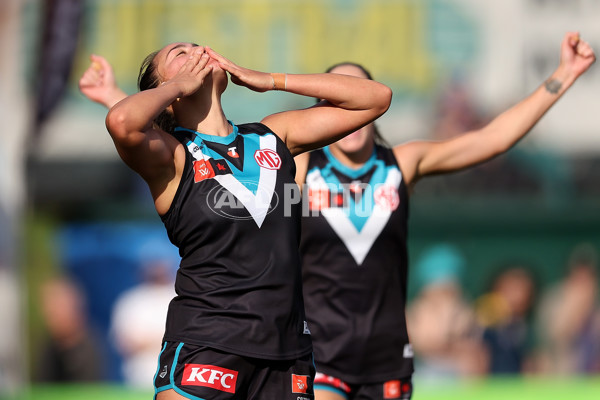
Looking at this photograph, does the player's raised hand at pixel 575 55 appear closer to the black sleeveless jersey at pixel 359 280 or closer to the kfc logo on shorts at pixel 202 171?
the black sleeveless jersey at pixel 359 280

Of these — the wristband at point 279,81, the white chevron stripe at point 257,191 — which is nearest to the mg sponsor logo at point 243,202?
the white chevron stripe at point 257,191

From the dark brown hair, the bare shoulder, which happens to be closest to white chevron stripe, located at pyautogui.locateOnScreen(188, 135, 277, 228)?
the dark brown hair

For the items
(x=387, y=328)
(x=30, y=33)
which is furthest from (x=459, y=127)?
(x=387, y=328)

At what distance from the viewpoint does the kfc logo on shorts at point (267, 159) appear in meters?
3.62

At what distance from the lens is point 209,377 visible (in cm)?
335

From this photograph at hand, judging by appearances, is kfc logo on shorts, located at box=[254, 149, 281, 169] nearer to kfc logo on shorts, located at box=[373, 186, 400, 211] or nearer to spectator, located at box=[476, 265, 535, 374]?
kfc logo on shorts, located at box=[373, 186, 400, 211]

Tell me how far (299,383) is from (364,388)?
118cm

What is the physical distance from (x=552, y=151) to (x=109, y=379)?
6.73 meters

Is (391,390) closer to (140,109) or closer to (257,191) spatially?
(257,191)

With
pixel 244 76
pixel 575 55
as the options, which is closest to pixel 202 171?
pixel 244 76

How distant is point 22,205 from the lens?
1237 centimetres

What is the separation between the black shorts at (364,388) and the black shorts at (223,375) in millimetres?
1055

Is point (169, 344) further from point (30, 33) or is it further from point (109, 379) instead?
point (30, 33)

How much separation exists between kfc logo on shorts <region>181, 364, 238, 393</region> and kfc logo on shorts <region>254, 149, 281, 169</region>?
83 cm
